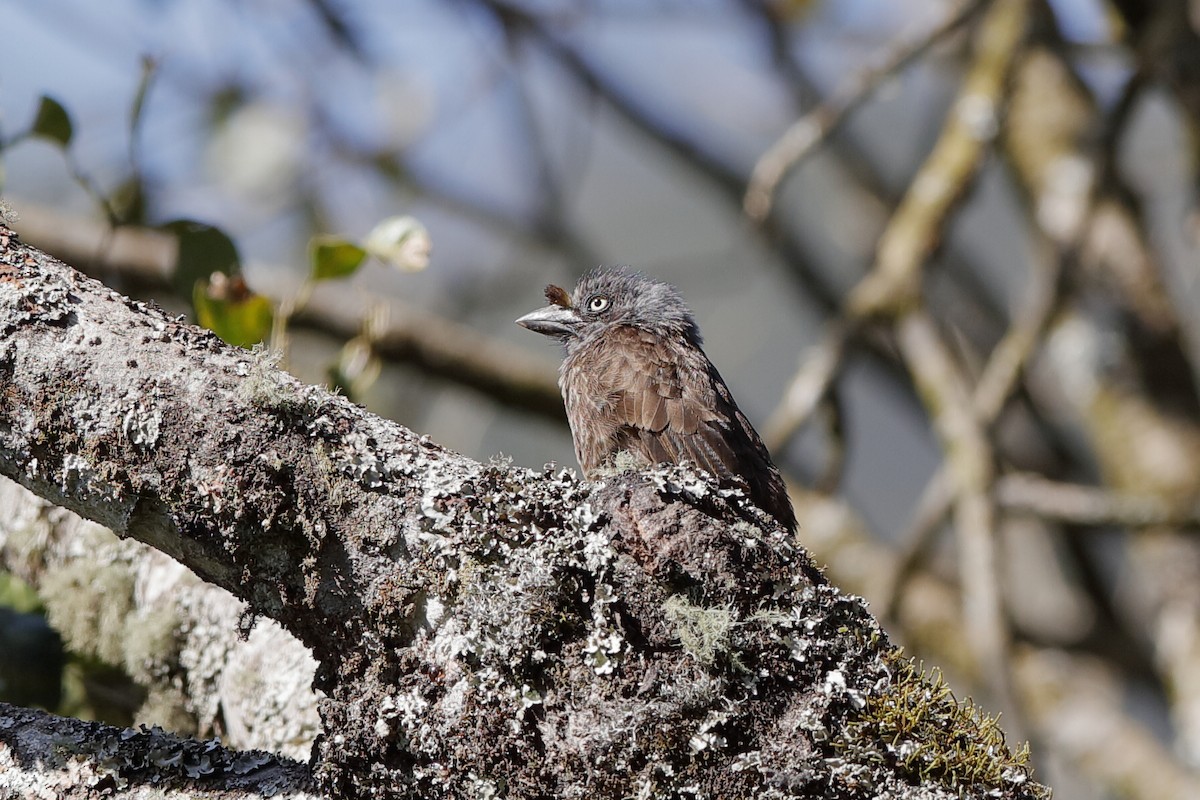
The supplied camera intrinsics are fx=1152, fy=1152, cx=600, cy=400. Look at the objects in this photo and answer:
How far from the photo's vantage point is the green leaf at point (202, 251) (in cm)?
270

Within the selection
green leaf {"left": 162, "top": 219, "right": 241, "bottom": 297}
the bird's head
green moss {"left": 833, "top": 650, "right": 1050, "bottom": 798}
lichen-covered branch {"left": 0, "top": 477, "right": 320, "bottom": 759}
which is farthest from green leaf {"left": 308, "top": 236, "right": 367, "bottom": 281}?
green moss {"left": 833, "top": 650, "right": 1050, "bottom": 798}

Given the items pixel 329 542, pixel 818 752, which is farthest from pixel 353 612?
pixel 818 752

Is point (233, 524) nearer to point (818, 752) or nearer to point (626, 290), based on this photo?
point (818, 752)

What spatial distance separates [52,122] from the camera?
2609mm

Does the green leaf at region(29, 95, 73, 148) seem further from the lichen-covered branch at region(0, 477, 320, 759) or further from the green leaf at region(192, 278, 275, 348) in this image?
the lichen-covered branch at region(0, 477, 320, 759)

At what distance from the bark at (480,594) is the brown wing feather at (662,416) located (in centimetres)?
146

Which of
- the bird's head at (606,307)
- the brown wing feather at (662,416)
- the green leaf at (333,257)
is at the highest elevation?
the bird's head at (606,307)

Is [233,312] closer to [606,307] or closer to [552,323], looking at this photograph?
[552,323]

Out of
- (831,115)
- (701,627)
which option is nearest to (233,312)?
(701,627)

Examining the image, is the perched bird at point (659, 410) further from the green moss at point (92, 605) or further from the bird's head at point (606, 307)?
the green moss at point (92, 605)

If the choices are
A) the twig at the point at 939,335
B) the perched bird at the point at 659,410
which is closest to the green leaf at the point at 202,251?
the perched bird at the point at 659,410

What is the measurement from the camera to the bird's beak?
4031 mm

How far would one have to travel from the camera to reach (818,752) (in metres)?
1.40

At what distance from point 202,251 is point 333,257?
32 cm
